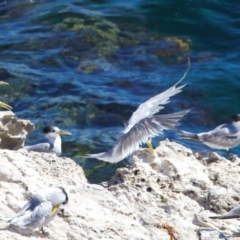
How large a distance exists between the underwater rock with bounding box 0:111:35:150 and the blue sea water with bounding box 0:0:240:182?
1.80 m

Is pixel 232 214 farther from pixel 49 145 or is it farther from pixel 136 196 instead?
pixel 49 145

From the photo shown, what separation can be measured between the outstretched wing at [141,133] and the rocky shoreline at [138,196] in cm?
57

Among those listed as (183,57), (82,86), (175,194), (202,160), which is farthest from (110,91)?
(175,194)

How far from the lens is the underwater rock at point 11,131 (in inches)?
326

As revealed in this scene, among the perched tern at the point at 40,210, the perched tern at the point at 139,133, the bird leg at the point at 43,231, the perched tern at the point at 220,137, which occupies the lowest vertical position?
the perched tern at the point at 220,137

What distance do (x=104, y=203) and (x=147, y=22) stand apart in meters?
9.71

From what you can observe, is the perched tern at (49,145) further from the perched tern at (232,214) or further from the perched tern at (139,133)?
the perched tern at (232,214)

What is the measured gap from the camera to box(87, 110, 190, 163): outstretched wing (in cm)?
→ 822

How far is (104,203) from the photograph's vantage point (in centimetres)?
667

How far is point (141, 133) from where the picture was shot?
8289 mm

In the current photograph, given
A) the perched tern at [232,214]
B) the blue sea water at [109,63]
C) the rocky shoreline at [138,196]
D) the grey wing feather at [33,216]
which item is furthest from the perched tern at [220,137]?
the grey wing feather at [33,216]

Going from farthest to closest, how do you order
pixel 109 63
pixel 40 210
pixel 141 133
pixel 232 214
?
pixel 109 63 → pixel 141 133 → pixel 232 214 → pixel 40 210

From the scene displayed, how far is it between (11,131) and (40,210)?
2.44 m

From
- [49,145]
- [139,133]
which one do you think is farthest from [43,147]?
[139,133]
